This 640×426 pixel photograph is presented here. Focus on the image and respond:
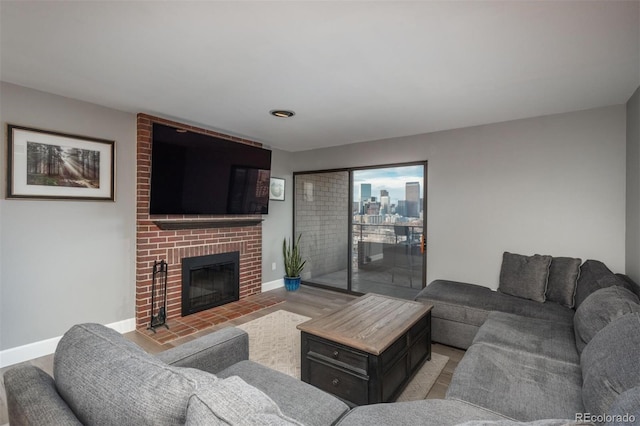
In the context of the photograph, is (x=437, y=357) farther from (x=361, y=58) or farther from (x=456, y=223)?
(x=361, y=58)

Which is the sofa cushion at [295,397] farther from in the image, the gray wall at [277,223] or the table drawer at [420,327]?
the gray wall at [277,223]

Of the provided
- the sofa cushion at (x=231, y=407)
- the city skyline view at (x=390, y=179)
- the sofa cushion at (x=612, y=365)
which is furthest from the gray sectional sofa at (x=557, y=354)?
the city skyline view at (x=390, y=179)

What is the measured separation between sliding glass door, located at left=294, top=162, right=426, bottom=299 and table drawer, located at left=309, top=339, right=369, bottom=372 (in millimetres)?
2362

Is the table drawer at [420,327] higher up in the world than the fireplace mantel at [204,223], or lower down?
lower down

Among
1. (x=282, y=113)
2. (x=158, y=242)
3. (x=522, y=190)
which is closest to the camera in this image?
(x=282, y=113)

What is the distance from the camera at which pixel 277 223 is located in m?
5.18

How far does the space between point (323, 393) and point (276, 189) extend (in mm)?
3932

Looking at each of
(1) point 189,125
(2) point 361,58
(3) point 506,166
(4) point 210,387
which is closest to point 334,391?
(4) point 210,387

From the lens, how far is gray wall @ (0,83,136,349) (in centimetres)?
257

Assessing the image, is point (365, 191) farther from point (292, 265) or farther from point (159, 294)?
point (159, 294)

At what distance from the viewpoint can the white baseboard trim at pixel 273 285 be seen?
4930 mm

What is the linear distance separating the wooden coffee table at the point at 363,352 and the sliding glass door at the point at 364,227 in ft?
5.73

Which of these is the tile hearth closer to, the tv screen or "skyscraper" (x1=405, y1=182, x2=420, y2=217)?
the tv screen

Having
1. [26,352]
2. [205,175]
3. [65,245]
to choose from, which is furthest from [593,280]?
[26,352]
